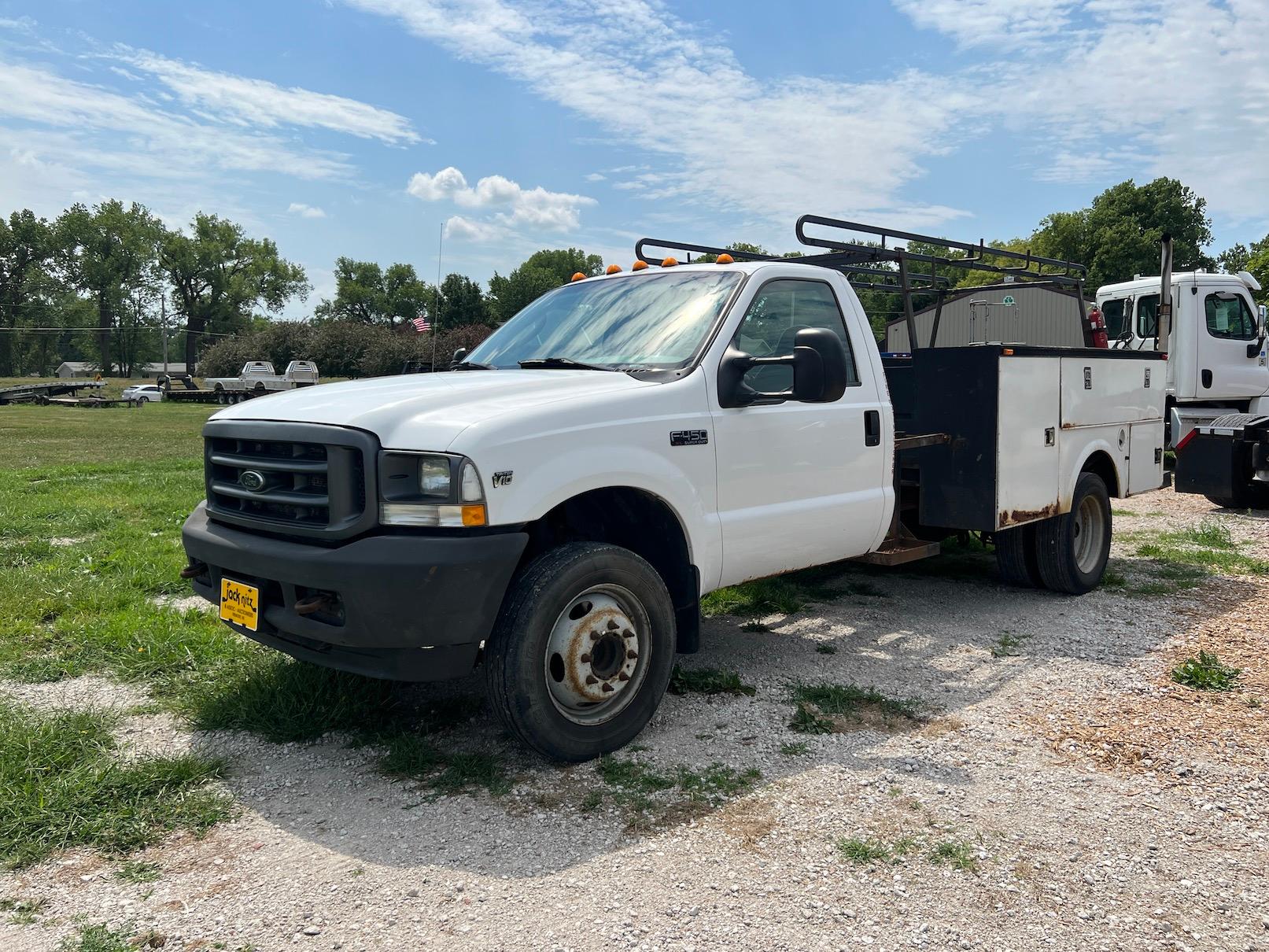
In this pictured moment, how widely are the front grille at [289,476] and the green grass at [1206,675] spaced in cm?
423

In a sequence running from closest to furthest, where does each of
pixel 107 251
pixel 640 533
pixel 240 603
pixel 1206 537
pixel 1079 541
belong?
pixel 240 603 → pixel 640 533 → pixel 1079 541 → pixel 1206 537 → pixel 107 251

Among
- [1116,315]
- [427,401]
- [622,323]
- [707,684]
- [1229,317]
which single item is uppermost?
[1116,315]

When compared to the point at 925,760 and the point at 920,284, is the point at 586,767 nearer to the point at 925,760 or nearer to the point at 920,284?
the point at 925,760

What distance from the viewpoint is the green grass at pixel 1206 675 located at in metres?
4.98

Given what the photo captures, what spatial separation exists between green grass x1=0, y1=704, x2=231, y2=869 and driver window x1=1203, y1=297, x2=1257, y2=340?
1427cm

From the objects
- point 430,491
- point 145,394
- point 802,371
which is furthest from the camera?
point 145,394

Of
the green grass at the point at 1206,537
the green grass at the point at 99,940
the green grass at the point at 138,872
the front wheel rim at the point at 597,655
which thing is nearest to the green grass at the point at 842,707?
the front wheel rim at the point at 597,655

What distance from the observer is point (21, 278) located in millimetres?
95500

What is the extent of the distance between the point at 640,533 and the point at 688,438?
51 centimetres

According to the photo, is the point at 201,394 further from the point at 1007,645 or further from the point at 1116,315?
the point at 1007,645

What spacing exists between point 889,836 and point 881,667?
6.48 feet

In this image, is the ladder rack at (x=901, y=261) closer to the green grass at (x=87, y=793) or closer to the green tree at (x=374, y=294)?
the green grass at (x=87, y=793)

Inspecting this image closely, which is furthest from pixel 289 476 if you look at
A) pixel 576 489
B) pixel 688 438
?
pixel 688 438

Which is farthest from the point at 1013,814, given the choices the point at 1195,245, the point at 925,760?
the point at 1195,245
